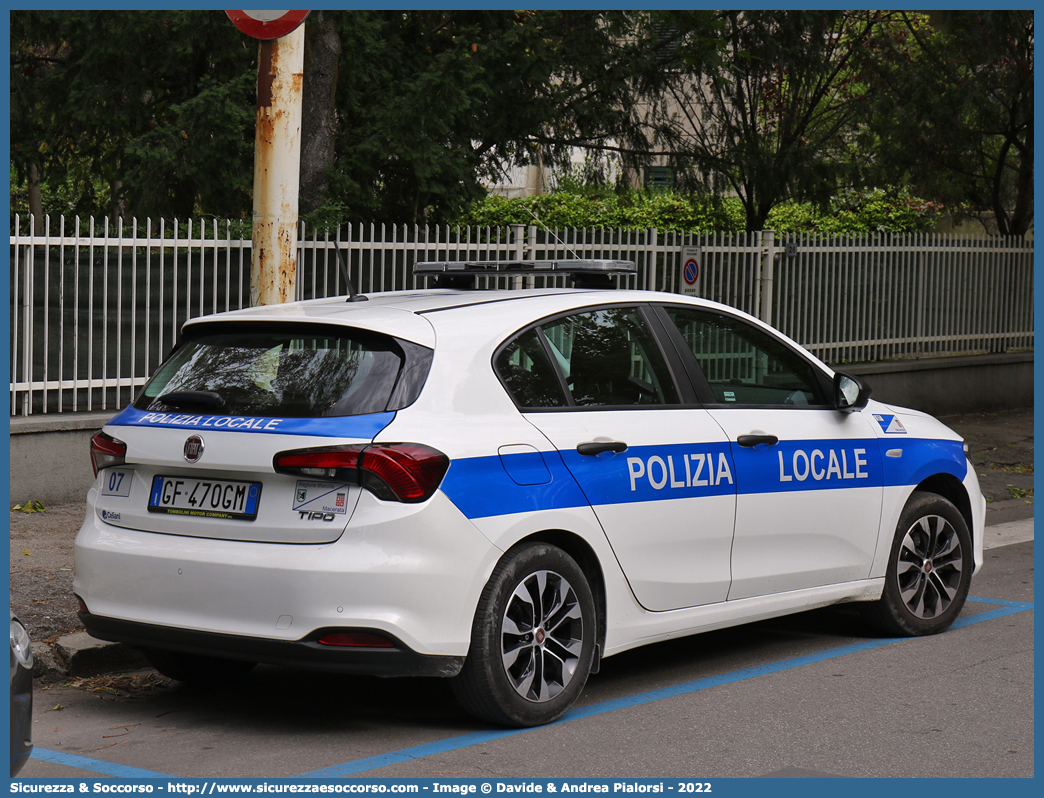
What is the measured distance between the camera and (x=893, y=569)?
6391mm

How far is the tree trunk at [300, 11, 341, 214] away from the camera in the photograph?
11.4 metres

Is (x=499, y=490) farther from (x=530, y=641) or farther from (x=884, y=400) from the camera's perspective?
(x=884, y=400)

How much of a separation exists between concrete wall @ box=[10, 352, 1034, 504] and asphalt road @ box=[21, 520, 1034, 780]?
12.9ft

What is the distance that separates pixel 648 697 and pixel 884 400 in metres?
10.3

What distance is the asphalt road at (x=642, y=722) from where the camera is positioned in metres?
4.54

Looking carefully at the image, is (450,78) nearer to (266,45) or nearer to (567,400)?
(266,45)

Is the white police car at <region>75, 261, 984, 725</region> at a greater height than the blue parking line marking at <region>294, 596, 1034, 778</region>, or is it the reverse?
the white police car at <region>75, 261, 984, 725</region>

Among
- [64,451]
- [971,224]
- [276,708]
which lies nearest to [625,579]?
[276,708]

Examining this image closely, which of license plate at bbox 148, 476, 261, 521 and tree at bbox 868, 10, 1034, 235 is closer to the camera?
license plate at bbox 148, 476, 261, 521

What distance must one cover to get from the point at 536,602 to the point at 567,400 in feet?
2.64

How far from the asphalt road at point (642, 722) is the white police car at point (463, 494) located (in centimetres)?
25

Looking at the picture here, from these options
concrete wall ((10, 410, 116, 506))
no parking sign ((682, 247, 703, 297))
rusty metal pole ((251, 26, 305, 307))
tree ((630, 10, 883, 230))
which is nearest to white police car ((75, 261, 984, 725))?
rusty metal pole ((251, 26, 305, 307))

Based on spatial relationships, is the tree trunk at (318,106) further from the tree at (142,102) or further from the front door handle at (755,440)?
the front door handle at (755,440)

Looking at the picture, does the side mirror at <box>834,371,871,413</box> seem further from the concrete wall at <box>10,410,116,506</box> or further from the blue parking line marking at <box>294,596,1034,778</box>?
the concrete wall at <box>10,410,116,506</box>
